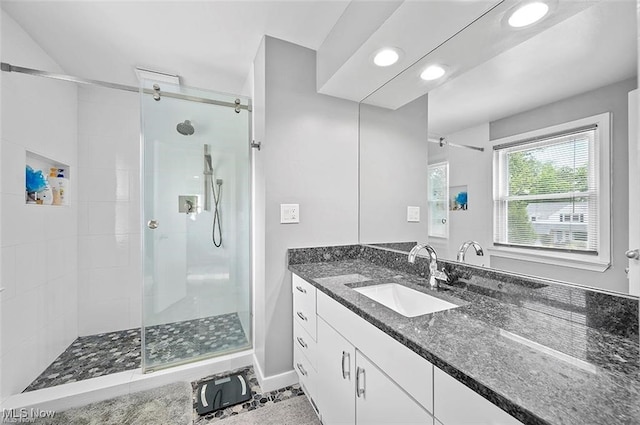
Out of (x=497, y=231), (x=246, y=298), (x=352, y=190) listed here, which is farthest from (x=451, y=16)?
(x=246, y=298)

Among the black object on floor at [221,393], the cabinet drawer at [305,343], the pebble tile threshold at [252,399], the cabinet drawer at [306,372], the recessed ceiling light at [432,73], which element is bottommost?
the pebble tile threshold at [252,399]

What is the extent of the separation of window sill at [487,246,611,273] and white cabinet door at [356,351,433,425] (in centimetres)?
67

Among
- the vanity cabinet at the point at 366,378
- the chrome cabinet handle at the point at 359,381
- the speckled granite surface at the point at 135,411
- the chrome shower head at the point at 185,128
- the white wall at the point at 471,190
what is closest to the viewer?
the vanity cabinet at the point at 366,378

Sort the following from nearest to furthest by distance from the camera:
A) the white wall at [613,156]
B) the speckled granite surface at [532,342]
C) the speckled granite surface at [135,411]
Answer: the speckled granite surface at [532,342], the white wall at [613,156], the speckled granite surface at [135,411]

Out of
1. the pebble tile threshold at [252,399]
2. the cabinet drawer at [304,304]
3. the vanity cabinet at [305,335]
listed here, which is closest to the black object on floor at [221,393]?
the pebble tile threshold at [252,399]

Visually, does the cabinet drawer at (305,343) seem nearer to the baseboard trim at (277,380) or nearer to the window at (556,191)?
the baseboard trim at (277,380)

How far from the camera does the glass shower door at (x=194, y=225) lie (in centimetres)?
192

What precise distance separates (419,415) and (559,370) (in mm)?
356

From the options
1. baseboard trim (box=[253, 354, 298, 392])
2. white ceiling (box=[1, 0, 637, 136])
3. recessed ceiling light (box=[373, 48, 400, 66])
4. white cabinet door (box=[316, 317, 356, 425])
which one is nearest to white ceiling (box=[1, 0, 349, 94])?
white ceiling (box=[1, 0, 637, 136])

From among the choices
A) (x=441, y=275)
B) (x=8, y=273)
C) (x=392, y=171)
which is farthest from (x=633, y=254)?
(x=8, y=273)

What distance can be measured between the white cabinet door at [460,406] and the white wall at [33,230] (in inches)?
93.3

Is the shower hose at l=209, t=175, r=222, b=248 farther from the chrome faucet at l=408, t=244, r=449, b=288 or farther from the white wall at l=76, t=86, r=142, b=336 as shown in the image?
the chrome faucet at l=408, t=244, r=449, b=288

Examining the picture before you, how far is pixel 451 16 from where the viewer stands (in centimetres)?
112

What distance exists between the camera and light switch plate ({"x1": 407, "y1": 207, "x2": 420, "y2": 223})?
1.61 meters
